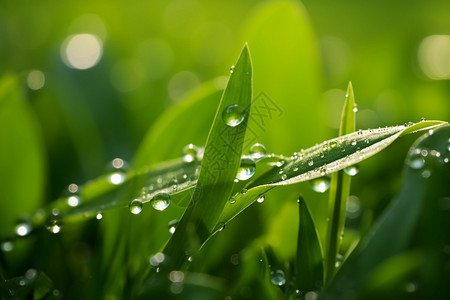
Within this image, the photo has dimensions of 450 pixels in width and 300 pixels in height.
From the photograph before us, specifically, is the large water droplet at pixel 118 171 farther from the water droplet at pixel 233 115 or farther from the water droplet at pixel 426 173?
the water droplet at pixel 426 173

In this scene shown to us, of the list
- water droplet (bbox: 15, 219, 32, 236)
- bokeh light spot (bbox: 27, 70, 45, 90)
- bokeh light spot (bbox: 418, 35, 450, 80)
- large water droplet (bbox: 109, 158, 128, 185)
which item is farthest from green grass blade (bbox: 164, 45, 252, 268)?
bokeh light spot (bbox: 418, 35, 450, 80)

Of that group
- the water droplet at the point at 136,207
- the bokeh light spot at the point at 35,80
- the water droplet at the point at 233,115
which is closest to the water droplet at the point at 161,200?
the water droplet at the point at 136,207

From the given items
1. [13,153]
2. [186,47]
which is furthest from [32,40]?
[13,153]

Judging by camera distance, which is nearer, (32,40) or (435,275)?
(435,275)

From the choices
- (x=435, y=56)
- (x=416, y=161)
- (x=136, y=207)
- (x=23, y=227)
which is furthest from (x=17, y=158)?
(x=435, y=56)

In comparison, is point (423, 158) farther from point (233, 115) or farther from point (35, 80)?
point (35, 80)

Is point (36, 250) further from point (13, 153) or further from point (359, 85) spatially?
point (359, 85)

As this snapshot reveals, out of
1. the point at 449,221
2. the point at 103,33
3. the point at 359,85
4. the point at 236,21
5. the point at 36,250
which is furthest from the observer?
the point at 236,21

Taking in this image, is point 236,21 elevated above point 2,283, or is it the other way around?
point 236,21
